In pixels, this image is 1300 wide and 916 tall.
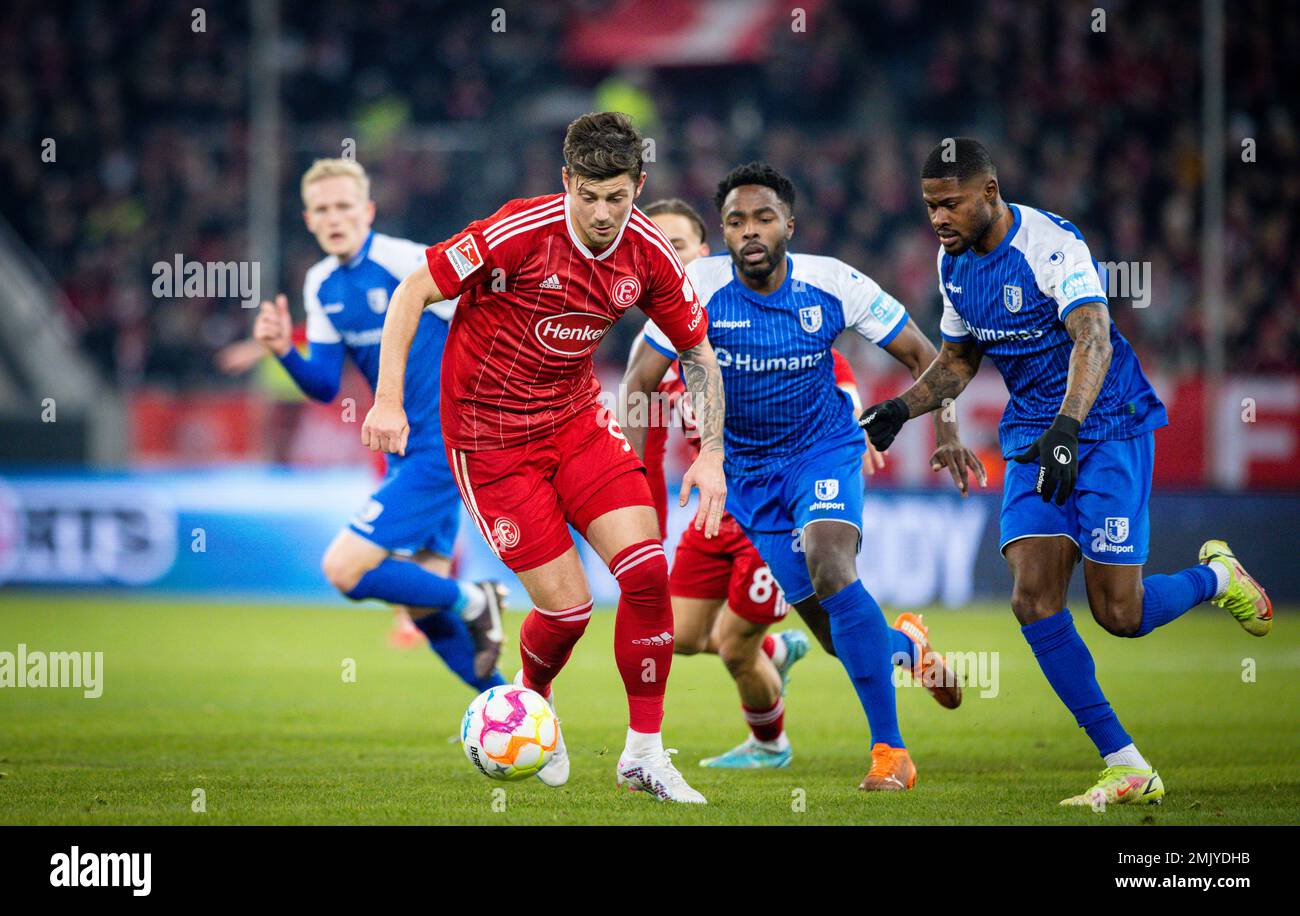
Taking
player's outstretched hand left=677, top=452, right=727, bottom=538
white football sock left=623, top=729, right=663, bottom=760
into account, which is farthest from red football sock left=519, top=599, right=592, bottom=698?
player's outstretched hand left=677, top=452, right=727, bottom=538

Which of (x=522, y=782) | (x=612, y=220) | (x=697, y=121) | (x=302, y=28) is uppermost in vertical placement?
(x=302, y=28)

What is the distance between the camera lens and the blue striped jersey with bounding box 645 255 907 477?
6.61 m

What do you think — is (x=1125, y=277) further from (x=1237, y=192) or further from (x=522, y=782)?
(x=522, y=782)

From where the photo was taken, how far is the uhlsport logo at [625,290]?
580 cm

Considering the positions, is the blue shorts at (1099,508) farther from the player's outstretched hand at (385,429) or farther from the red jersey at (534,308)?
the player's outstretched hand at (385,429)

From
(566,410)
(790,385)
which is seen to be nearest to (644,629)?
(566,410)

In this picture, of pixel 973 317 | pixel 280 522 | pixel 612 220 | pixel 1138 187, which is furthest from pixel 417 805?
pixel 1138 187

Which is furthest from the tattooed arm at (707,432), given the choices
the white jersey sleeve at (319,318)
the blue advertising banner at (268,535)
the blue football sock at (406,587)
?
the blue advertising banner at (268,535)

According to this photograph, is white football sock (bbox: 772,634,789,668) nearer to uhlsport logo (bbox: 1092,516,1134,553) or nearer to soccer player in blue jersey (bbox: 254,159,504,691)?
soccer player in blue jersey (bbox: 254,159,504,691)

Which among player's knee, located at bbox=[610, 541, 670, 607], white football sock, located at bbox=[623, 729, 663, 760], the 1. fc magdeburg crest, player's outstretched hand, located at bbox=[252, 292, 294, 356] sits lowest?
white football sock, located at bbox=[623, 729, 663, 760]

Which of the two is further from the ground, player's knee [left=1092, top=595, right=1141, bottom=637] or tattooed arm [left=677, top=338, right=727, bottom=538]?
tattooed arm [left=677, top=338, right=727, bottom=538]

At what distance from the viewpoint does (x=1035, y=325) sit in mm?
6168

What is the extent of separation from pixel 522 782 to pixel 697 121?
1649cm

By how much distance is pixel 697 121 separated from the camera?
21688 millimetres
